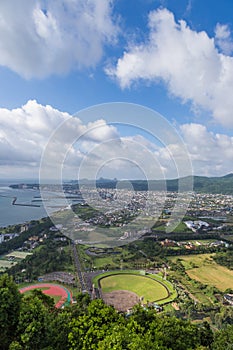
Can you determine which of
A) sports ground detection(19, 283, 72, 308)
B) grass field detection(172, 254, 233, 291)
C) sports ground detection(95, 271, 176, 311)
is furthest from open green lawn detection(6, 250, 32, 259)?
grass field detection(172, 254, 233, 291)

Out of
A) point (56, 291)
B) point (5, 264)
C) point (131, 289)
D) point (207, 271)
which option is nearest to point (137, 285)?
point (131, 289)

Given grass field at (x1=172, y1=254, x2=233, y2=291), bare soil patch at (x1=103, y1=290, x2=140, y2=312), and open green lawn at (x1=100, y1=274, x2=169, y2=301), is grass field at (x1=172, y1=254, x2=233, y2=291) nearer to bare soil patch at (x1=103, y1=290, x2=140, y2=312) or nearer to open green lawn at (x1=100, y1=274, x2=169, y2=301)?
open green lawn at (x1=100, y1=274, x2=169, y2=301)

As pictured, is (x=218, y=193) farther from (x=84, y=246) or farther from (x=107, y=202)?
(x=107, y=202)

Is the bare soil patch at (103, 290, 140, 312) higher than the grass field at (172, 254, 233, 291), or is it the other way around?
the bare soil patch at (103, 290, 140, 312)

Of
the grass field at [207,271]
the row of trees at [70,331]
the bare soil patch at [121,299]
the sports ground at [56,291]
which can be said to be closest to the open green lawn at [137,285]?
the bare soil patch at [121,299]

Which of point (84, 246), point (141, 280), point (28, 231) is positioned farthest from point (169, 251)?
point (28, 231)

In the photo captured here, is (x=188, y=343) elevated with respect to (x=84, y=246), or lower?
elevated
